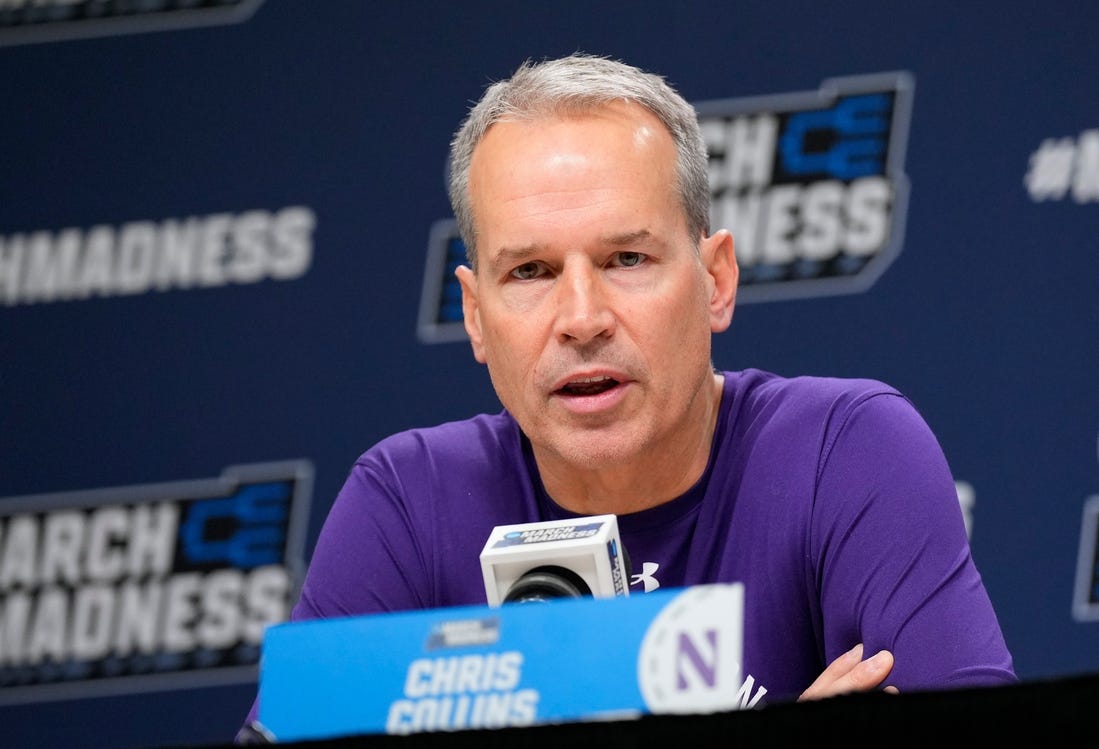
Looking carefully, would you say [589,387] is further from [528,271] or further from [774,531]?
[774,531]

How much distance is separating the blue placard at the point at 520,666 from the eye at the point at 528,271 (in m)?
0.75

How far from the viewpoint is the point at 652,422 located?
71.7 inches

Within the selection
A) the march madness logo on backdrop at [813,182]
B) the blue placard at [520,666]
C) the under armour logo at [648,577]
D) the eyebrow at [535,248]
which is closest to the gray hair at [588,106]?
the eyebrow at [535,248]

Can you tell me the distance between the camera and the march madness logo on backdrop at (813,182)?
3.24m

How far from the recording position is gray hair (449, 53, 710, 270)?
1.88 meters

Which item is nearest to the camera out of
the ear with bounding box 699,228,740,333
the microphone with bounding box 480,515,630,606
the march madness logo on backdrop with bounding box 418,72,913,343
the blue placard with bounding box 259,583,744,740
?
the blue placard with bounding box 259,583,744,740

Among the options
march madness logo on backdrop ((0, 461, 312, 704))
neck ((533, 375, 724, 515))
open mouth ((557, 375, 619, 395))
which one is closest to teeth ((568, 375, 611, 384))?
open mouth ((557, 375, 619, 395))

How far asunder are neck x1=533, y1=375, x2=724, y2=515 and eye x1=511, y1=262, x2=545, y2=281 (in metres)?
0.23

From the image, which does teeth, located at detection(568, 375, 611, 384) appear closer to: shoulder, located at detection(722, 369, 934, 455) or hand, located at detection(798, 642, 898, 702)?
shoulder, located at detection(722, 369, 934, 455)

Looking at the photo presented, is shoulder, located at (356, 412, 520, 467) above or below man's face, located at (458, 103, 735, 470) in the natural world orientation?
below

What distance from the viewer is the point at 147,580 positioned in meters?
3.60

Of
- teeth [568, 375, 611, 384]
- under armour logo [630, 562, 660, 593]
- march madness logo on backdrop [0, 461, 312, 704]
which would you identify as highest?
teeth [568, 375, 611, 384]

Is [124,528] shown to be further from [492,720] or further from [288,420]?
[492,720]

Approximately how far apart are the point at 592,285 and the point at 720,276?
1.02 feet
